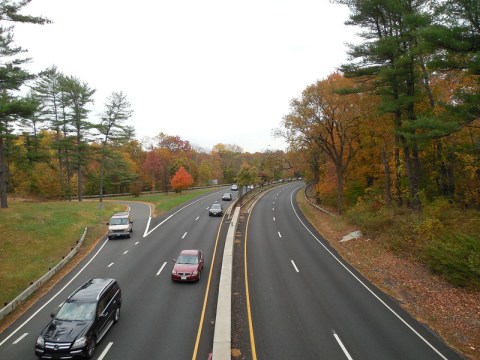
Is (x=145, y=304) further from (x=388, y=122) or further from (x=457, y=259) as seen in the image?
(x=388, y=122)

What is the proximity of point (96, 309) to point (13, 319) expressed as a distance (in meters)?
5.48

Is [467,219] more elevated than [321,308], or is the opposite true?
[467,219]

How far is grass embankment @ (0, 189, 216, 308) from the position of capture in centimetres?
1908

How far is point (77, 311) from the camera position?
488 inches

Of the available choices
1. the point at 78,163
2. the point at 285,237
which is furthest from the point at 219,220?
the point at 78,163

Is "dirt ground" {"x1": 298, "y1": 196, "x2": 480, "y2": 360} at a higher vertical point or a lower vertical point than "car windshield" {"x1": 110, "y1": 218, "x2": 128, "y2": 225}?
lower

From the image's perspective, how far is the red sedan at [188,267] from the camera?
18.3 meters

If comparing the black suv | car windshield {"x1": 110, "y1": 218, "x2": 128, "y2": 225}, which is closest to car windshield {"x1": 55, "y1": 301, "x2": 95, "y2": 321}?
the black suv

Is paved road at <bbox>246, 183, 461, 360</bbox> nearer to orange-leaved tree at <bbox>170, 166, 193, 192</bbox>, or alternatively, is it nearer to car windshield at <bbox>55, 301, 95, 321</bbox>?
car windshield at <bbox>55, 301, 95, 321</bbox>

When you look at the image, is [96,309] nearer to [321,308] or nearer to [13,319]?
[13,319]

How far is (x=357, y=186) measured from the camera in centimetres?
4338

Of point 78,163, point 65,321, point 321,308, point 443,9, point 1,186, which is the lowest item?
point 321,308

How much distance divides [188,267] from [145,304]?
3.57 metres

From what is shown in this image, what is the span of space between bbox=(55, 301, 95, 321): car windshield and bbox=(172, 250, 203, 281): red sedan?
620 cm
